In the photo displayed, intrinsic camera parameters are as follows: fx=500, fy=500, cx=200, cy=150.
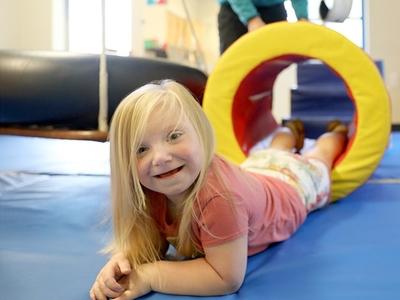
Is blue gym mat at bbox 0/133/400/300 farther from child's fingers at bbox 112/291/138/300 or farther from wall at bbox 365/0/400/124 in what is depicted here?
wall at bbox 365/0/400/124

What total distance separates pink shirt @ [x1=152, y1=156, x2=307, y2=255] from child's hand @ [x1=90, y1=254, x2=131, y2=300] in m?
0.10

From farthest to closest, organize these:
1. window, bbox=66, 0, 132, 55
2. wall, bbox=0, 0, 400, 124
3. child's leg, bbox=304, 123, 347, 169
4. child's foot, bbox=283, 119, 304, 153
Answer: window, bbox=66, 0, 132, 55
wall, bbox=0, 0, 400, 124
child's foot, bbox=283, 119, 304, 153
child's leg, bbox=304, 123, 347, 169

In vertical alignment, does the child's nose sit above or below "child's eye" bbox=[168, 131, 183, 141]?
below

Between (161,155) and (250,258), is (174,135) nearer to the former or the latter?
(161,155)

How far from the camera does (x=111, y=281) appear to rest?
68 cm

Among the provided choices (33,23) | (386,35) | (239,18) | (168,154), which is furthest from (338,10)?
(33,23)

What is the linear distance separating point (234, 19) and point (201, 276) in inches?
53.6

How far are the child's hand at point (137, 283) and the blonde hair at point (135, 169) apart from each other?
20mm

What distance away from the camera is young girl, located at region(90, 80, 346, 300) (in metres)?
0.67

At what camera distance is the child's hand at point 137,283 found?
27.1 inches

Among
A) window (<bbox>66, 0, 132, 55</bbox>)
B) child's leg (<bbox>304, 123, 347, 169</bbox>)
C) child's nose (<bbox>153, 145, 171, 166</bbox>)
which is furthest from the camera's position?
window (<bbox>66, 0, 132, 55</bbox>)

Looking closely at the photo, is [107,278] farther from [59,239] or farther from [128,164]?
[59,239]

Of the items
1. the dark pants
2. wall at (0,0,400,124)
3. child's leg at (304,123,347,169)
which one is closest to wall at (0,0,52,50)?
wall at (0,0,400,124)

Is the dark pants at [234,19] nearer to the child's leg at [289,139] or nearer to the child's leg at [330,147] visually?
the child's leg at [289,139]
